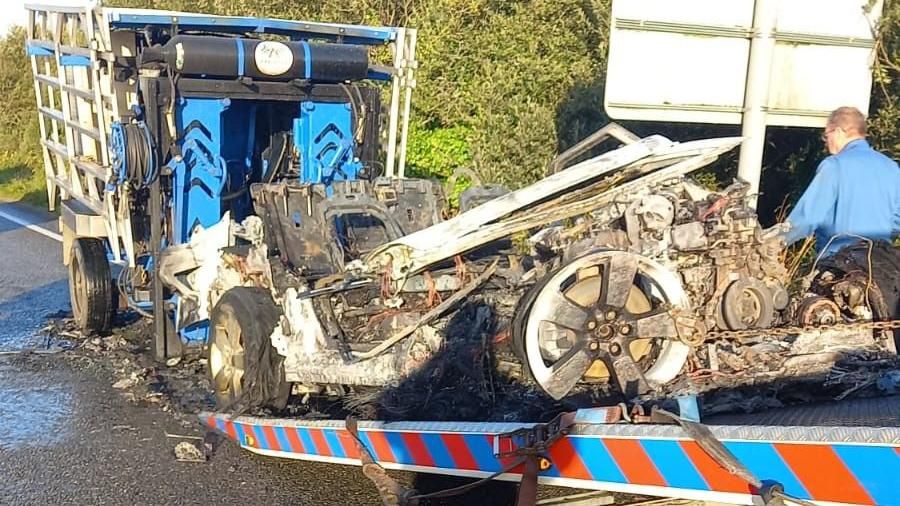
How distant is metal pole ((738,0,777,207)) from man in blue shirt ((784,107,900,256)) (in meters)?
1.05

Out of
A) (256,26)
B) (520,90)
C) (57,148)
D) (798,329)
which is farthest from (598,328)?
(520,90)

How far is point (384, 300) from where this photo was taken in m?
5.03

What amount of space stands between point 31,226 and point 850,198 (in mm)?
12897

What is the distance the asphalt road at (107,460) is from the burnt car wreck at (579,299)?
467 millimetres

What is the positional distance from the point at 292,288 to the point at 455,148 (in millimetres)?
7974

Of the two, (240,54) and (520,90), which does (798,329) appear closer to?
(240,54)

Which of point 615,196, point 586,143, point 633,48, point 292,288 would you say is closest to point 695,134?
point 633,48

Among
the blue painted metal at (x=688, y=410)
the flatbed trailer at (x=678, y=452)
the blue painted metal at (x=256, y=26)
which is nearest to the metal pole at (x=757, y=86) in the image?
the flatbed trailer at (x=678, y=452)

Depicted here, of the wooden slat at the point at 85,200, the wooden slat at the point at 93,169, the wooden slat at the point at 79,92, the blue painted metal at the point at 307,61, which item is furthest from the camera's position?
the wooden slat at the point at 85,200

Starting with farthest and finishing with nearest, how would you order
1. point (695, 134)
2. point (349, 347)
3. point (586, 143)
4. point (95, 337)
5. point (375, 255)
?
point (695, 134), point (95, 337), point (586, 143), point (349, 347), point (375, 255)

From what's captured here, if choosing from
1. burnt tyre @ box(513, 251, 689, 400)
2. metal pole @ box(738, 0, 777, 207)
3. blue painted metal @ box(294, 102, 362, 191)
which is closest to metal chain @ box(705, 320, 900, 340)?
burnt tyre @ box(513, 251, 689, 400)

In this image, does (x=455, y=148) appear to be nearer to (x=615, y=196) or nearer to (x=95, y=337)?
(x=95, y=337)

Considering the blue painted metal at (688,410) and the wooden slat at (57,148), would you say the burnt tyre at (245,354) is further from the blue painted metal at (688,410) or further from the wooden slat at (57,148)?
the wooden slat at (57,148)

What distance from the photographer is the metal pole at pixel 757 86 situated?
640 centimetres
